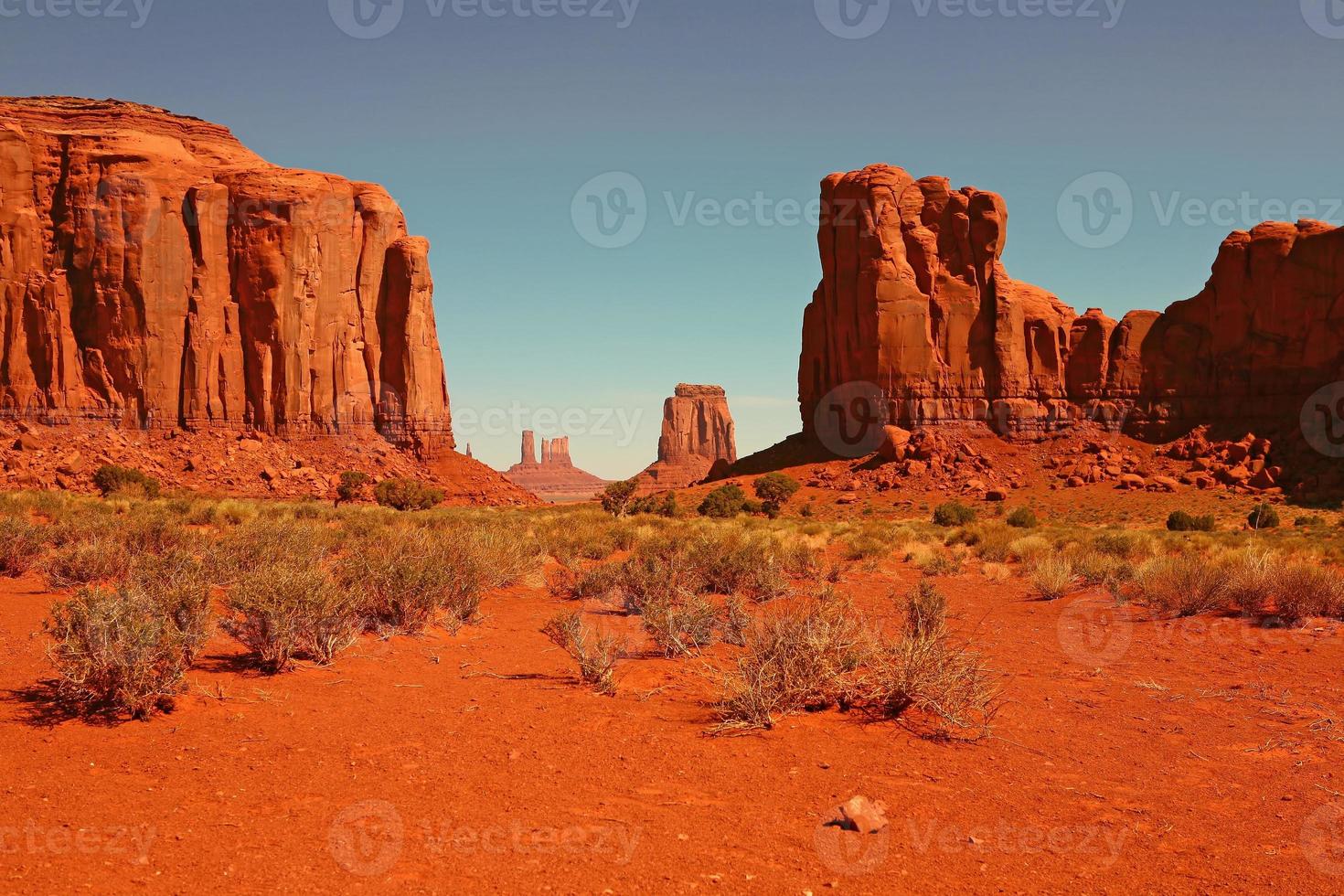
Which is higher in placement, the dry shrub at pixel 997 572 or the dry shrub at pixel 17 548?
the dry shrub at pixel 17 548

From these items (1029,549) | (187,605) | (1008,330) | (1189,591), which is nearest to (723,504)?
(1008,330)

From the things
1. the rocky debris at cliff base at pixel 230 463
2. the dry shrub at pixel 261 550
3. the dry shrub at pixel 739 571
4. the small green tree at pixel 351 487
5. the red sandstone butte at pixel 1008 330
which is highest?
the red sandstone butte at pixel 1008 330

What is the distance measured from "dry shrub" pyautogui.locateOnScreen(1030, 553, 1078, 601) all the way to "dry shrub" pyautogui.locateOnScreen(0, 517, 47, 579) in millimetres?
15387

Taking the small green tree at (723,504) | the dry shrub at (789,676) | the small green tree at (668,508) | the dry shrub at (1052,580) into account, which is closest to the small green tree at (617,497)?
the small green tree at (668,508)

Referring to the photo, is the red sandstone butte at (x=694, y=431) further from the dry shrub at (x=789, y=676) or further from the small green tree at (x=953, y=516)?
the dry shrub at (x=789, y=676)

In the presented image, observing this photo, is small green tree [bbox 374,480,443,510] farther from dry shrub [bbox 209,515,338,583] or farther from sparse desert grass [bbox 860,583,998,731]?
sparse desert grass [bbox 860,583,998,731]

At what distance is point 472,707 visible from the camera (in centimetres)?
688

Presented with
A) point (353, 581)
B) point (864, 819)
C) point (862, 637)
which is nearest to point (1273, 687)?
point (862, 637)

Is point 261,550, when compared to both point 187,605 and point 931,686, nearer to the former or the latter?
point 187,605

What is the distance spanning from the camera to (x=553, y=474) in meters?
188

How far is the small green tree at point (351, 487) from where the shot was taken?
45.3m

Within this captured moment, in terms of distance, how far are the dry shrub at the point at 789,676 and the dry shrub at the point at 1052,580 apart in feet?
27.3

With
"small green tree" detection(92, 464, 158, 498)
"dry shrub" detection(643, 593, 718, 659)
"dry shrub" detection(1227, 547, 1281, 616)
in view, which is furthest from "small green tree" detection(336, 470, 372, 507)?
"dry shrub" detection(1227, 547, 1281, 616)

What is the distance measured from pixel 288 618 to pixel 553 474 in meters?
182
